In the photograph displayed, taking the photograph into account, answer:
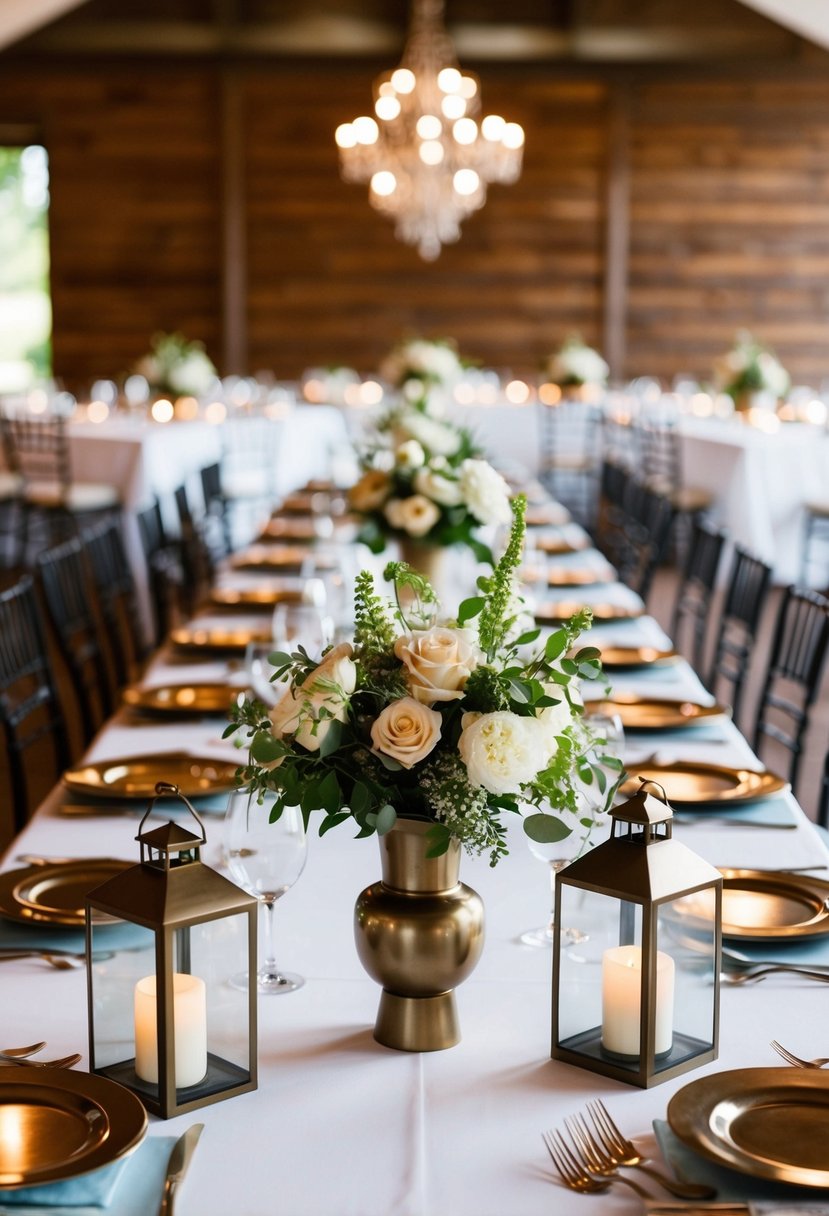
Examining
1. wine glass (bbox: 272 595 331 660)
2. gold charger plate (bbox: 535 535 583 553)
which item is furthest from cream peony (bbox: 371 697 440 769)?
gold charger plate (bbox: 535 535 583 553)

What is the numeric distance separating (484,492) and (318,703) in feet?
6.71

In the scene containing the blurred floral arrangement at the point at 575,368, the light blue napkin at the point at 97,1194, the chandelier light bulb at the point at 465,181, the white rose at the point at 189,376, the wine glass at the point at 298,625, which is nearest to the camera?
the light blue napkin at the point at 97,1194

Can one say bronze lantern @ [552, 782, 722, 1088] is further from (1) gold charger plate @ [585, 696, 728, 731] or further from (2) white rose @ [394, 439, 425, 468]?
(2) white rose @ [394, 439, 425, 468]

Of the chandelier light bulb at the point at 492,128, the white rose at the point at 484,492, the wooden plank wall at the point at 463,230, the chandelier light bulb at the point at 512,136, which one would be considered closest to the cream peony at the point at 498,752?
the white rose at the point at 484,492

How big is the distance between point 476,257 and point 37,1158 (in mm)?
12038

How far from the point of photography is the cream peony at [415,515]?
3539 millimetres

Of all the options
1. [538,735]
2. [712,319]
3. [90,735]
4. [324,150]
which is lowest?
[90,735]

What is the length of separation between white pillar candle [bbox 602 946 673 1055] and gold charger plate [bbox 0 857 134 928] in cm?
65

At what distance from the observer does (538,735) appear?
1.38 meters


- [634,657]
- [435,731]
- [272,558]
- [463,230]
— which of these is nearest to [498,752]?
[435,731]

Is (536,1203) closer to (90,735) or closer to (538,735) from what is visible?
(538,735)

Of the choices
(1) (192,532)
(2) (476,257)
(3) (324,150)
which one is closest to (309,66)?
(3) (324,150)

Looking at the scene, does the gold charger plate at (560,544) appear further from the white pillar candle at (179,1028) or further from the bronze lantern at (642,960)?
the white pillar candle at (179,1028)

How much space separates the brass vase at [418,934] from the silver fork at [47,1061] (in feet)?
0.97
